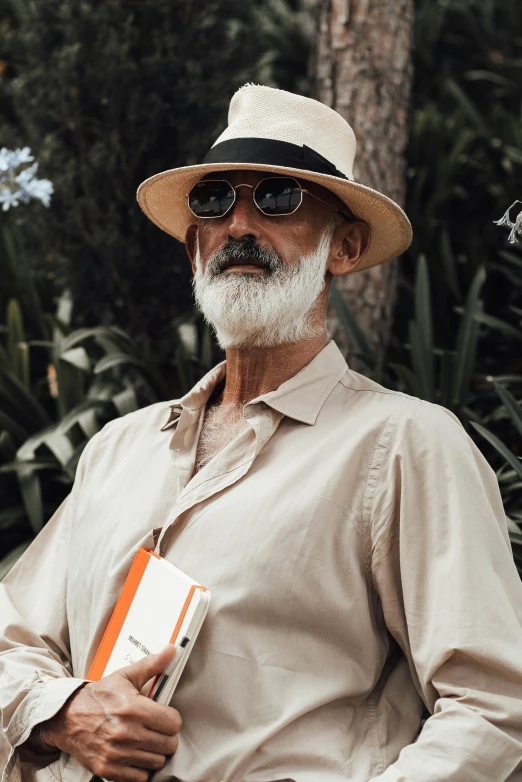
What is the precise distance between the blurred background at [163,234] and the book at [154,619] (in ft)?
4.35

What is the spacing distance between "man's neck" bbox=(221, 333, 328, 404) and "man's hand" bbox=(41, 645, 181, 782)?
0.73m

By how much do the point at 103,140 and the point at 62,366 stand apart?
1.05m

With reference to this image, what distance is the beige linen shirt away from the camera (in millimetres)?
1877

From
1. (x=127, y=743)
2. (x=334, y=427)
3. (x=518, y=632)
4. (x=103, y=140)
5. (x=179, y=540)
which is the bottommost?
(x=127, y=743)

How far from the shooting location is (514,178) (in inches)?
181

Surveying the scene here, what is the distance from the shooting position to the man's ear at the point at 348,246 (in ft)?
8.26

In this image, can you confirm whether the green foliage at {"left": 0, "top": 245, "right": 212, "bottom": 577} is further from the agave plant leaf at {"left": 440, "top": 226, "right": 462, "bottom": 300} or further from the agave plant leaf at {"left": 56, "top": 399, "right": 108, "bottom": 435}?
the agave plant leaf at {"left": 440, "top": 226, "right": 462, "bottom": 300}

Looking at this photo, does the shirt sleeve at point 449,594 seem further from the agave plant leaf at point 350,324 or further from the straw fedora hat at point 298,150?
the agave plant leaf at point 350,324

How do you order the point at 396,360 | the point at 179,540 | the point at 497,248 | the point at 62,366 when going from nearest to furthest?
the point at 179,540, the point at 62,366, the point at 396,360, the point at 497,248

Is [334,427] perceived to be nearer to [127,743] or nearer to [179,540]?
[179,540]

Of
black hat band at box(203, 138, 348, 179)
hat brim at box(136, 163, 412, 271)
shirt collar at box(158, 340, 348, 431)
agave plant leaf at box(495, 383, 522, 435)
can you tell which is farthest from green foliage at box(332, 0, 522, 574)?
black hat band at box(203, 138, 348, 179)

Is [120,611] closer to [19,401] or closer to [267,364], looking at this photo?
[267,364]

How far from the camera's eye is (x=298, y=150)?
233 cm

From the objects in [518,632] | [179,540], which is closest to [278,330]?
[179,540]
